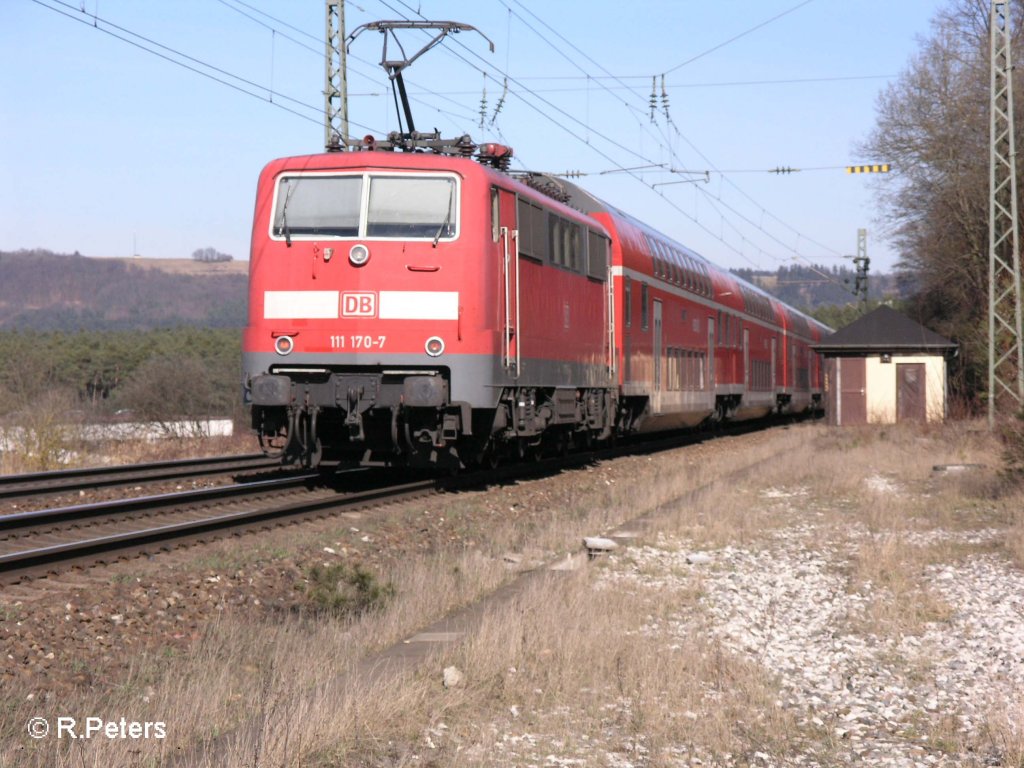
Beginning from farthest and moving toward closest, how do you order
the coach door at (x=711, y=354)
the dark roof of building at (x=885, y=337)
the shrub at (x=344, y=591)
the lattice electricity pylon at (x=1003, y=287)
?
the dark roof of building at (x=885, y=337) → the coach door at (x=711, y=354) → the lattice electricity pylon at (x=1003, y=287) → the shrub at (x=344, y=591)

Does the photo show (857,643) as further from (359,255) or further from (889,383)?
(889,383)

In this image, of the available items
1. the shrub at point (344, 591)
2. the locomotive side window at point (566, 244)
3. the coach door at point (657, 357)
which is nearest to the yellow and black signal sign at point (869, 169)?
the coach door at point (657, 357)

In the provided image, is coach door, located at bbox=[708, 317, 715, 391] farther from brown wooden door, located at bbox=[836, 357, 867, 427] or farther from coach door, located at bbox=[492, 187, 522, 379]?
coach door, located at bbox=[492, 187, 522, 379]

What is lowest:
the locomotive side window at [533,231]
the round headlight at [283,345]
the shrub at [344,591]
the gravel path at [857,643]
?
the gravel path at [857,643]

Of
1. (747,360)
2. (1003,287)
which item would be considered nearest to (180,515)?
(1003,287)

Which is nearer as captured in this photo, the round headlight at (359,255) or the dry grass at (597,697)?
the dry grass at (597,697)

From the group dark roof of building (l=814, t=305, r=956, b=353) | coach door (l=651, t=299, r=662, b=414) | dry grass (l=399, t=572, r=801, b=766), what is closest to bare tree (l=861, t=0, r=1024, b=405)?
dark roof of building (l=814, t=305, r=956, b=353)

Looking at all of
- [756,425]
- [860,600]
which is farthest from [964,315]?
[860,600]

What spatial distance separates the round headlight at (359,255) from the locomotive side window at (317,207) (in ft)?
0.58

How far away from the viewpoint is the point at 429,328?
13.5 meters

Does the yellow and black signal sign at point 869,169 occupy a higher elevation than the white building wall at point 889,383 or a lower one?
higher

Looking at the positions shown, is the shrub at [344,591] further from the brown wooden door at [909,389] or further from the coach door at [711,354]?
the brown wooden door at [909,389]

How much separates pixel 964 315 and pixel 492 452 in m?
A: 31.5

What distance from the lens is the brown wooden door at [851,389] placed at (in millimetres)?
37281
